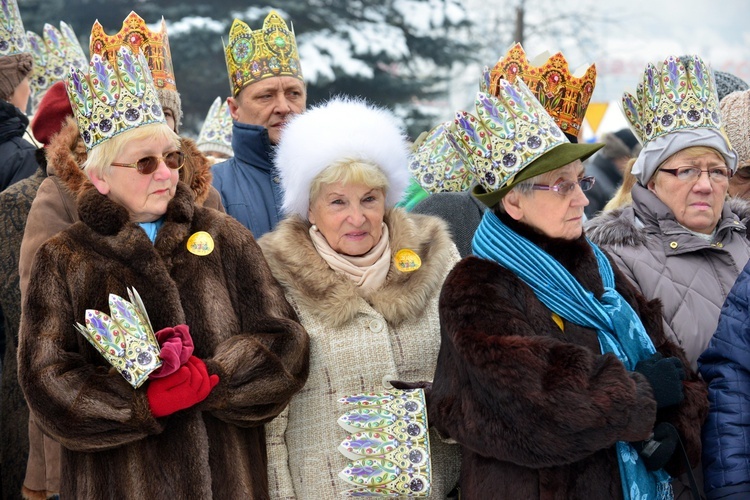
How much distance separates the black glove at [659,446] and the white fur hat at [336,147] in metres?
1.39

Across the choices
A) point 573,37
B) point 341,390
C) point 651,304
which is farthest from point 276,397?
point 573,37

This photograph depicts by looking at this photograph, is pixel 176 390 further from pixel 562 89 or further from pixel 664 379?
pixel 562 89

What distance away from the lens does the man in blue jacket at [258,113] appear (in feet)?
15.4

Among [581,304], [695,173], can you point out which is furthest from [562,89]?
[581,304]

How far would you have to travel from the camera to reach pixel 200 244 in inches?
135

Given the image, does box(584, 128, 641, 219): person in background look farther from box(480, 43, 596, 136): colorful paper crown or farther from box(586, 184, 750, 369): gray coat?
box(586, 184, 750, 369): gray coat

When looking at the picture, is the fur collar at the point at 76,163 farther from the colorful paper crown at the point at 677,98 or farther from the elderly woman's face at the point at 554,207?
the colorful paper crown at the point at 677,98

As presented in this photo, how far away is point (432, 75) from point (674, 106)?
36.5ft

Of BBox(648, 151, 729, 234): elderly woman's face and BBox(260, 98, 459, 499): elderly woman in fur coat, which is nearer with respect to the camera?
BBox(260, 98, 459, 499): elderly woman in fur coat

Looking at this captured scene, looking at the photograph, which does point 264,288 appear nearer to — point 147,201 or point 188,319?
point 188,319

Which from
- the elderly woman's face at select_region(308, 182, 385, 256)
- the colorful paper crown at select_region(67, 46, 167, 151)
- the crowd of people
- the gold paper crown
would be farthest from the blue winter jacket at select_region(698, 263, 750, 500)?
the gold paper crown

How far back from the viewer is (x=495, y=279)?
124 inches

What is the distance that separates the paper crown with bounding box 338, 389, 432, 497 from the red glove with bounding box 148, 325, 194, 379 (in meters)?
0.61

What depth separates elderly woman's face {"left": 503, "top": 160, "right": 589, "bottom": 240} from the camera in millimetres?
3238
